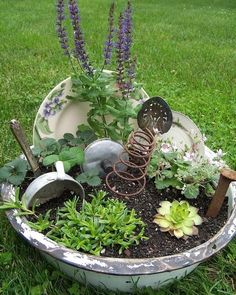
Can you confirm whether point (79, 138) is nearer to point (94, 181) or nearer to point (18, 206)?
point (94, 181)

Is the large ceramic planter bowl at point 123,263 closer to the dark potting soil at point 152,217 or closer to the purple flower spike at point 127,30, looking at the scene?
the dark potting soil at point 152,217

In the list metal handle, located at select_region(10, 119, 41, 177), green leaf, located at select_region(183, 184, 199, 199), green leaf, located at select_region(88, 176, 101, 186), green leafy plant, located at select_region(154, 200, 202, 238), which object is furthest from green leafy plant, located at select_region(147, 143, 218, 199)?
metal handle, located at select_region(10, 119, 41, 177)

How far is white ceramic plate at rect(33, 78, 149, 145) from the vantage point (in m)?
1.97

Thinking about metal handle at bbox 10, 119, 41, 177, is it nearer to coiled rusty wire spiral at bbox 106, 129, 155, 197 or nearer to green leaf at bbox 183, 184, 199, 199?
coiled rusty wire spiral at bbox 106, 129, 155, 197

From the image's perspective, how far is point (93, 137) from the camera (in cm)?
191

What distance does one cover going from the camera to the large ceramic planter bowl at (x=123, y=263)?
1378mm

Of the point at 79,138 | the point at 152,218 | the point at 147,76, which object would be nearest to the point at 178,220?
the point at 152,218

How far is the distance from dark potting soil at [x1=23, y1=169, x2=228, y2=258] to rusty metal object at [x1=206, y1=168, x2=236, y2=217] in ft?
0.11

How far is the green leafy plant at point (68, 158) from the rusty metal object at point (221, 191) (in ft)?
1.69

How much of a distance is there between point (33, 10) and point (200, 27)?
243cm

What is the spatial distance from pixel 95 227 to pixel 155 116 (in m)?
0.59

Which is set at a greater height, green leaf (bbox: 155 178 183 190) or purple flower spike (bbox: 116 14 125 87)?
purple flower spike (bbox: 116 14 125 87)

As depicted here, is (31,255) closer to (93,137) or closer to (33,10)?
(93,137)

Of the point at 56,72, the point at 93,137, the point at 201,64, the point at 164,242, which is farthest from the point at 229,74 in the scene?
the point at 164,242
